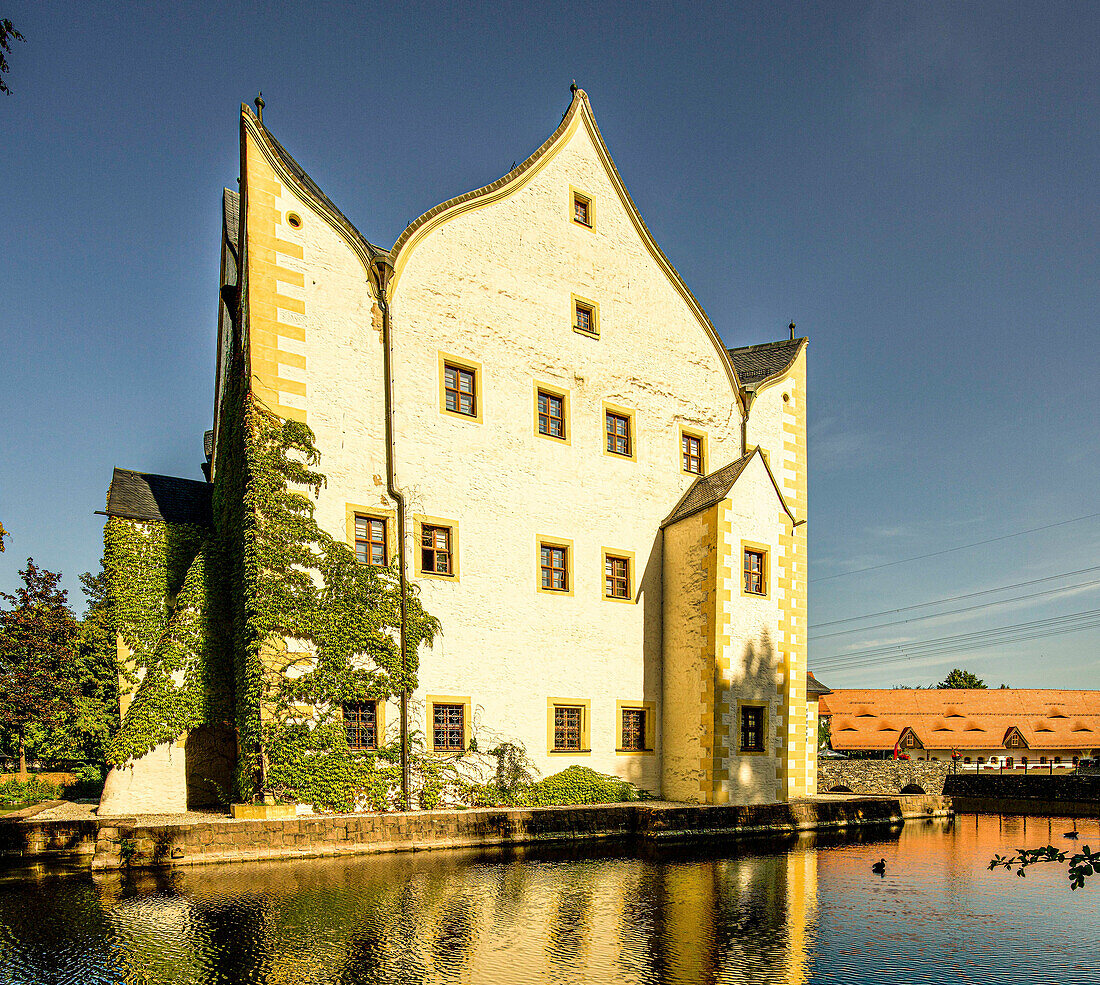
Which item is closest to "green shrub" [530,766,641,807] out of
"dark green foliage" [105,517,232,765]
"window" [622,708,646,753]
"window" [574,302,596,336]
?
"window" [622,708,646,753]

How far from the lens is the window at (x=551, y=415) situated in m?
22.5

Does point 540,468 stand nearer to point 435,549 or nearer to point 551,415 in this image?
point 551,415

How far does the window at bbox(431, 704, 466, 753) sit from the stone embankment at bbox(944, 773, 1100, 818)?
2104cm

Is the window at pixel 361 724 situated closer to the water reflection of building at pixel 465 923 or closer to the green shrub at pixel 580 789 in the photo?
the water reflection of building at pixel 465 923

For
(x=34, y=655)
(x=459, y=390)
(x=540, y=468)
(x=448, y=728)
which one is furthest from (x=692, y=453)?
(x=34, y=655)

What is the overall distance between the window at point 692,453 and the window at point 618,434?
6.38ft

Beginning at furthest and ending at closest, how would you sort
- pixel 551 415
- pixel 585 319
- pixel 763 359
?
pixel 763 359
pixel 585 319
pixel 551 415

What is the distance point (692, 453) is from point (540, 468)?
5565 mm

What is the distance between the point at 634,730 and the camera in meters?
22.9

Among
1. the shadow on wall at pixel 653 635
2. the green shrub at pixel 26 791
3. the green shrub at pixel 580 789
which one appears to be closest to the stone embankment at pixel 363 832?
the green shrub at pixel 580 789

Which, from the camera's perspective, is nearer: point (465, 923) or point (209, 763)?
point (465, 923)

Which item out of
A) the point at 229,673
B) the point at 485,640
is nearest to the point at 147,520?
the point at 229,673

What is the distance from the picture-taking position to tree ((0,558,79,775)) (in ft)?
113

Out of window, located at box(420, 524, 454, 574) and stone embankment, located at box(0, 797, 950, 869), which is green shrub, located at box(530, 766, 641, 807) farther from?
window, located at box(420, 524, 454, 574)
